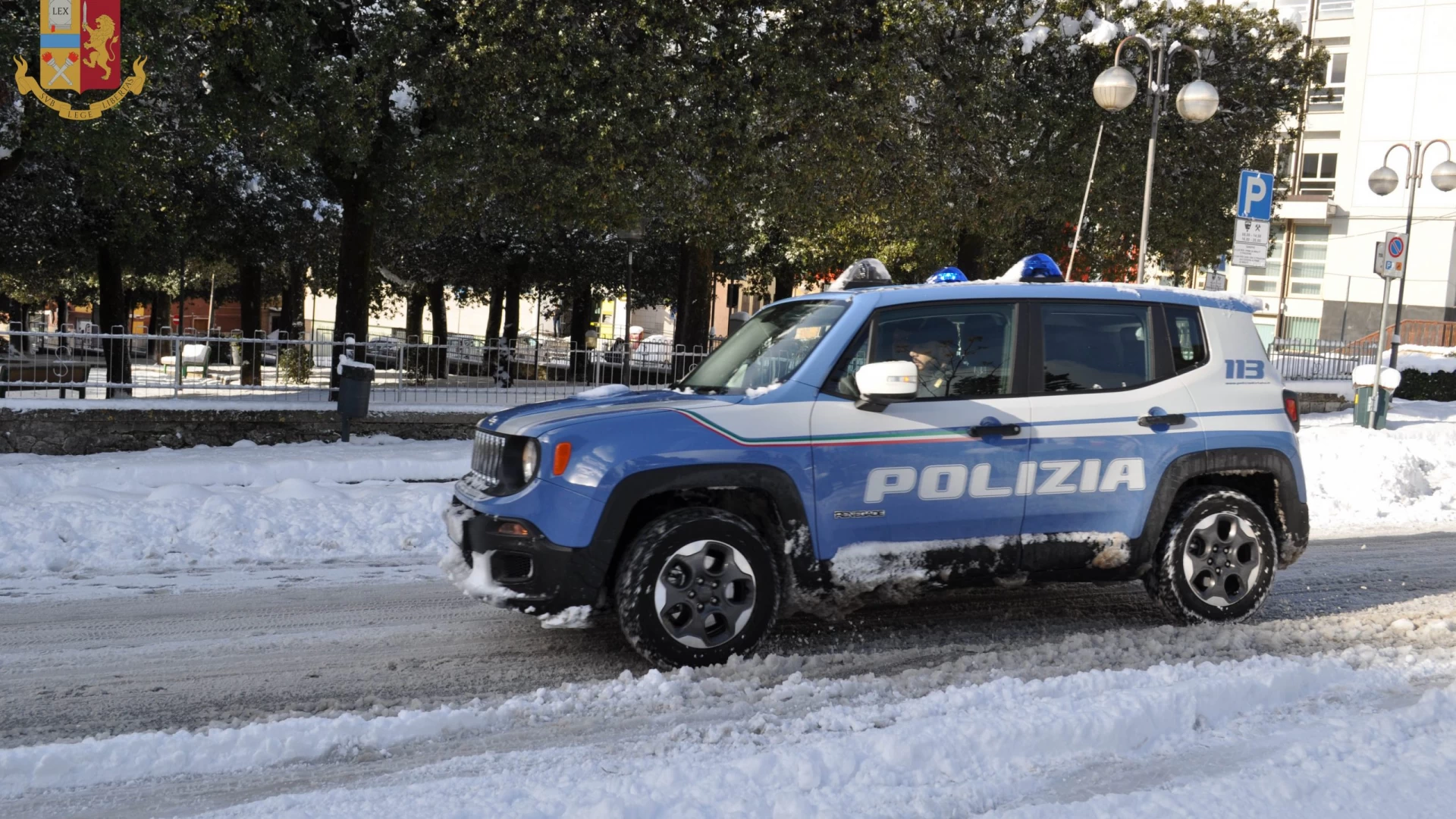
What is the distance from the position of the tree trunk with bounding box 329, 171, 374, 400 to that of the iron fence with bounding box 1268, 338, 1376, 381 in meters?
19.9

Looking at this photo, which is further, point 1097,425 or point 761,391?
point 1097,425

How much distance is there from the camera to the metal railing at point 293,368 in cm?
1497

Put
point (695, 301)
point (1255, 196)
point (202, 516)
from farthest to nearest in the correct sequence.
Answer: point (695, 301) < point (1255, 196) < point (202, 516)

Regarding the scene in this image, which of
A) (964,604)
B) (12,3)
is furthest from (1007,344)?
(12,3)

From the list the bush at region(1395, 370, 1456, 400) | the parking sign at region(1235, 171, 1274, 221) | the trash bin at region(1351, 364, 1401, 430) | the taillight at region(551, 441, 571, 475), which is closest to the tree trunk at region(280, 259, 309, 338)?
the parking sign at region(1235, 171, 1274, 221)

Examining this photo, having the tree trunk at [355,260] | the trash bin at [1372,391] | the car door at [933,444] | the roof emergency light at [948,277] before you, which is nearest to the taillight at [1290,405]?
the car door at [933,444]

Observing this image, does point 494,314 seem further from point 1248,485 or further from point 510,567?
point 510,567

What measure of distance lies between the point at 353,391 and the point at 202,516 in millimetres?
6206

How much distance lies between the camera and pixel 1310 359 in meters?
26.9

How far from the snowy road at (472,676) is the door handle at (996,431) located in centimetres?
110

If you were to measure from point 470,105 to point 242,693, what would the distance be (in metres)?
12.8

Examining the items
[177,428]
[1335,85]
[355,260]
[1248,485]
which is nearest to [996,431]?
[1248,485]

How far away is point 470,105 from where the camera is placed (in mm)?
Result: 16344

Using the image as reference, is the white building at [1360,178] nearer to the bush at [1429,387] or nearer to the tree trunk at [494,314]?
the bush at [1429,387]
